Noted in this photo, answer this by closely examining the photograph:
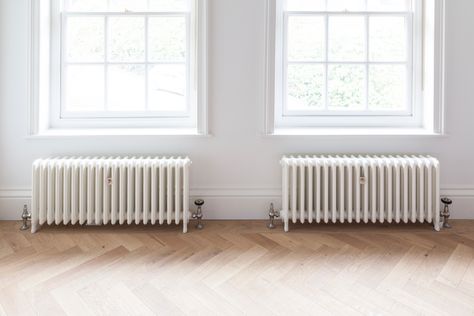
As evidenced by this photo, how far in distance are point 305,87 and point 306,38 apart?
40 cm

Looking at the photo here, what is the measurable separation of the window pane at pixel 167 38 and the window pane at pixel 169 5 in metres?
0.08

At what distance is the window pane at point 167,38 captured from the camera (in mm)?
2705

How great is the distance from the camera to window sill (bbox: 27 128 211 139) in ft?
8.30

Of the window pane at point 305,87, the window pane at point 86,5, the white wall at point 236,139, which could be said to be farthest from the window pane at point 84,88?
the window pane at point 305,87

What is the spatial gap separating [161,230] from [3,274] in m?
0.95

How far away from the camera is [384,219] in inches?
98.0

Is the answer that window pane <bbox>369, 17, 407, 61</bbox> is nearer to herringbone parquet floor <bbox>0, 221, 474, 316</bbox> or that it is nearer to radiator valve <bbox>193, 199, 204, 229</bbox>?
herringbone parquet floor <bbox>0, 221, 474, 316</bbox>

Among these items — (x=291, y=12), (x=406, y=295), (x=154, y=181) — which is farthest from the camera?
(x=291, y=12)

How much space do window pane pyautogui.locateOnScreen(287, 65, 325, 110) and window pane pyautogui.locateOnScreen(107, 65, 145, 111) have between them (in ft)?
4.01

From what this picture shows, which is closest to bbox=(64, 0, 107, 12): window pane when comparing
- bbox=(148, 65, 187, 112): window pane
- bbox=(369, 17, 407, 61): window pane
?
bbox=(148, 65, 187, 112): window pane

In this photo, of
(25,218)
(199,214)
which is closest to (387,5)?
(199,214)

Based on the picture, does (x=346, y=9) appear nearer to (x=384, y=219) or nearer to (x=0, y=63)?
(x=384, y=219)

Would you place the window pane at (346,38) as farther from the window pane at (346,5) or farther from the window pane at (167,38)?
the window pane at (167,38)

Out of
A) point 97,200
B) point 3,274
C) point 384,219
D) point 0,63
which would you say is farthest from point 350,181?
point 0,63
